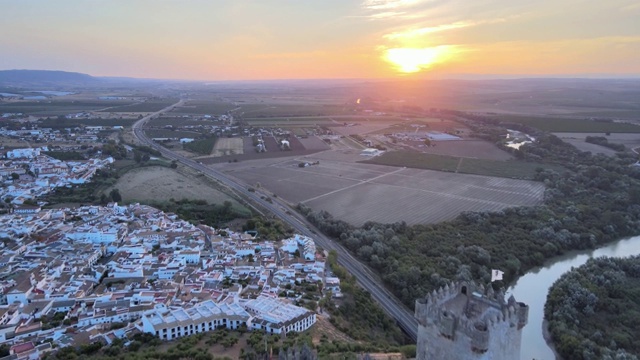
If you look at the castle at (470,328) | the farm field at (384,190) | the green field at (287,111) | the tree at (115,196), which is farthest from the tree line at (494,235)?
the green field at (287,111)

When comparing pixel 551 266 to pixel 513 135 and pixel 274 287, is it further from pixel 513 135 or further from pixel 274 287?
pixel 513 135

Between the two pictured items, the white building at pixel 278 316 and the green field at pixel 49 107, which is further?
the green field at pixel 49 107

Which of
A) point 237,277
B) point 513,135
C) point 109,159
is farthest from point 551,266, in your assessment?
point 513,135

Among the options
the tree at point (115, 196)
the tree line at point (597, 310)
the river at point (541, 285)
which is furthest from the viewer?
the tree at point (115, 196)

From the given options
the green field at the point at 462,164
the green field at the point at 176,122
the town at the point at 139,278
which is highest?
the green field at the point at 176,122

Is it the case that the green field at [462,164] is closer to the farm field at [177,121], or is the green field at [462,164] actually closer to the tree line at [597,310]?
the tree line at [597,310]
